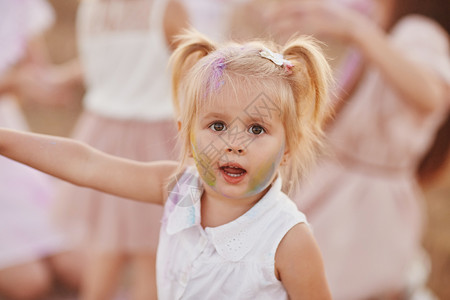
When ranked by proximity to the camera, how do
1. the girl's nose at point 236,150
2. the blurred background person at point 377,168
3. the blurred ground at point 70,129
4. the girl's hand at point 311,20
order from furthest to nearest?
the blurred ground at point 70,129 < the blurred background person at point 377,168 < the girl's hand at point 311,20 < the girl's nose at point 236,150

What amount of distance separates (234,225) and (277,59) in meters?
0.27

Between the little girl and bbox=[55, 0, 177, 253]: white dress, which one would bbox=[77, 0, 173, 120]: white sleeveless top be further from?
the little girl

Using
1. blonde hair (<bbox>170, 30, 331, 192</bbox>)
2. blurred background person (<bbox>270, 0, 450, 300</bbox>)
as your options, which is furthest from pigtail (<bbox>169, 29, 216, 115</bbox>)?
blurred background person (<bbox>270, 0, 450, 300</bbox>)

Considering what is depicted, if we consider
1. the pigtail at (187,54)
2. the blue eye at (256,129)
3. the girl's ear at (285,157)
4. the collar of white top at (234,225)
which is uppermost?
the pigtail at (187,54)

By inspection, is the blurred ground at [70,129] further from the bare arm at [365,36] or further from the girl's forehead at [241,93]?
the girl's forehead at [241,93]

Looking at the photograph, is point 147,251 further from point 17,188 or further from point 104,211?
point 17,188

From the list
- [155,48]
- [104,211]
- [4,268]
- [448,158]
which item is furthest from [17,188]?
[448,158]

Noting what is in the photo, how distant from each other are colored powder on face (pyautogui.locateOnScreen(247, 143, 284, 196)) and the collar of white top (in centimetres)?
4

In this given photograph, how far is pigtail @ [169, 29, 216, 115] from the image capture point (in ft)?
3.06

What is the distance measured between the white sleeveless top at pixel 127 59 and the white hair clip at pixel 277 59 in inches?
26.8

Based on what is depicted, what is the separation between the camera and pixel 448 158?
1.97 meters

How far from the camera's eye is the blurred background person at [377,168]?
5.48 ft

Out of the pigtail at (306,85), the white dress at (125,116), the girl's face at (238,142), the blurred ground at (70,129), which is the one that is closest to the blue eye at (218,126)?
the girl's face at (238,142)

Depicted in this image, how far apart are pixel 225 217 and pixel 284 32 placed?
0.77m
